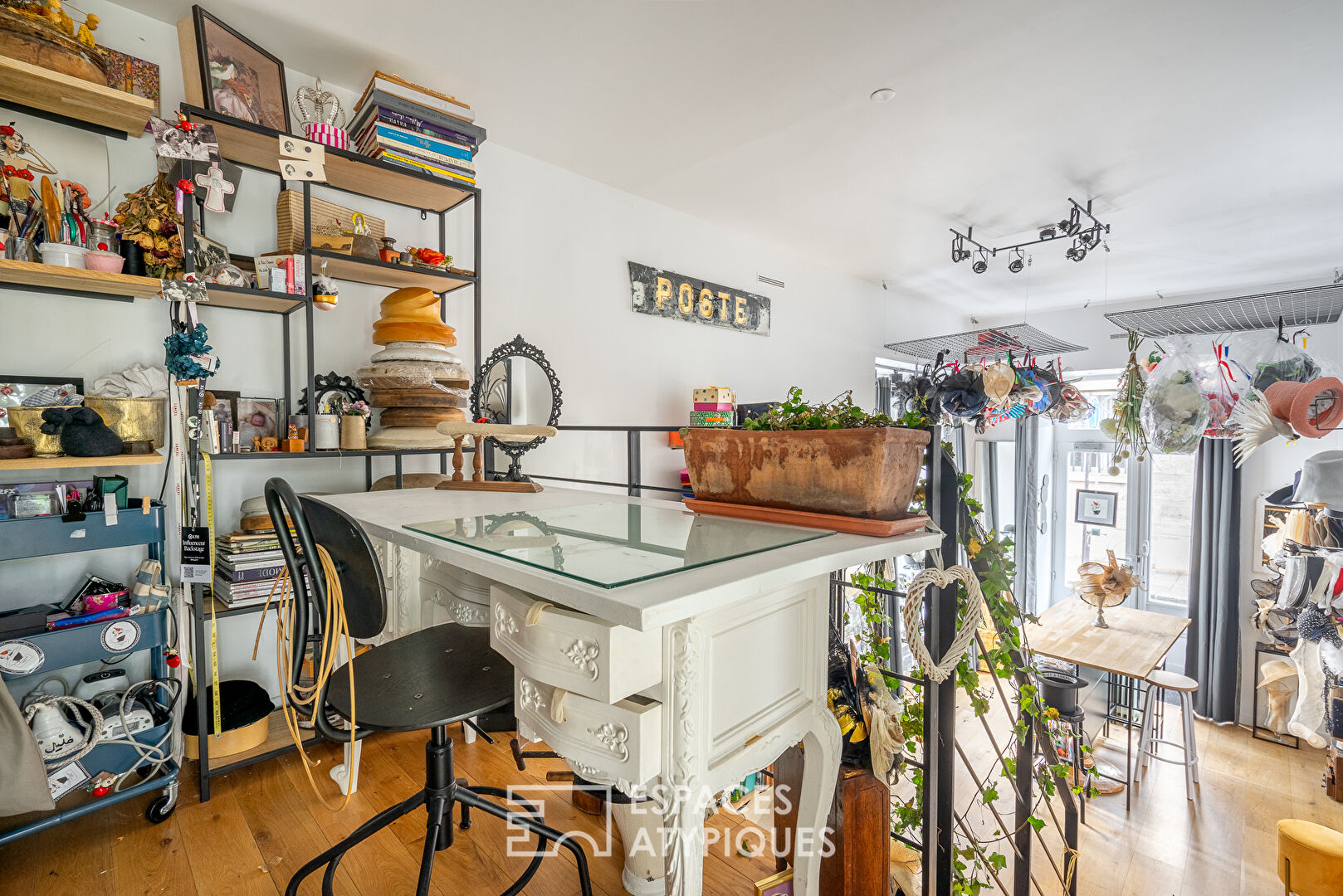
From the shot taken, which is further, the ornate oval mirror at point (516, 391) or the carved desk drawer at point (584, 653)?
the ornate oval mirror at point (516, 391)

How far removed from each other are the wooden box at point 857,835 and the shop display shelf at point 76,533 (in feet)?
5.92

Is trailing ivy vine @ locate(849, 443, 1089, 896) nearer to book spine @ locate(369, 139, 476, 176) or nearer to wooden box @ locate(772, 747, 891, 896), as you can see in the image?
wooden box @ locate(772, 747, 891, 896)

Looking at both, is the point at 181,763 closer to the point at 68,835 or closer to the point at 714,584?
the point at 68,835

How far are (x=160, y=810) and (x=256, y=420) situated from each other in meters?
1.13

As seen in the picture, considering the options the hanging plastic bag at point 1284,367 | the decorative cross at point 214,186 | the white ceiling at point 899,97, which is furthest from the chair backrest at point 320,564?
the hanging plastic bag at point 1284,367

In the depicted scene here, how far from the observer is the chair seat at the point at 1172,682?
3412 mm

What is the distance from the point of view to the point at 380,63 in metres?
2.07

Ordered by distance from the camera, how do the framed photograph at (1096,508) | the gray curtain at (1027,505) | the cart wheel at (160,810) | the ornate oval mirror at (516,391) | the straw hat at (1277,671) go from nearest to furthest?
the cart wheel at (160,810), the ornate oval mirror at (516,391), the straw hat at (1277,671), the framed photograph at (1096,508), the gray curtain at (1027,505)

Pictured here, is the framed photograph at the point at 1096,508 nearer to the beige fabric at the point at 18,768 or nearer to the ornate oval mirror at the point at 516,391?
the ornate oval mirror at the point at 516,391

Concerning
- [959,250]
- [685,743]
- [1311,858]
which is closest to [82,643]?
[685,743]

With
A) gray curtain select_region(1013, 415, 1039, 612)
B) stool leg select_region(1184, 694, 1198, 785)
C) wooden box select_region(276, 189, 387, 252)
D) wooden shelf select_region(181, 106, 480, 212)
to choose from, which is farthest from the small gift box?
gray curtain select_region(1013, 415, 1039, 612)

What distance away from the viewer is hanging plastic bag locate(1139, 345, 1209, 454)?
2330 millimetres

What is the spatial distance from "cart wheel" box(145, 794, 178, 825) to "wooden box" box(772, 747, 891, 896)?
5.64 ft

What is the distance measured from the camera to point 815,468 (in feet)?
3.07
